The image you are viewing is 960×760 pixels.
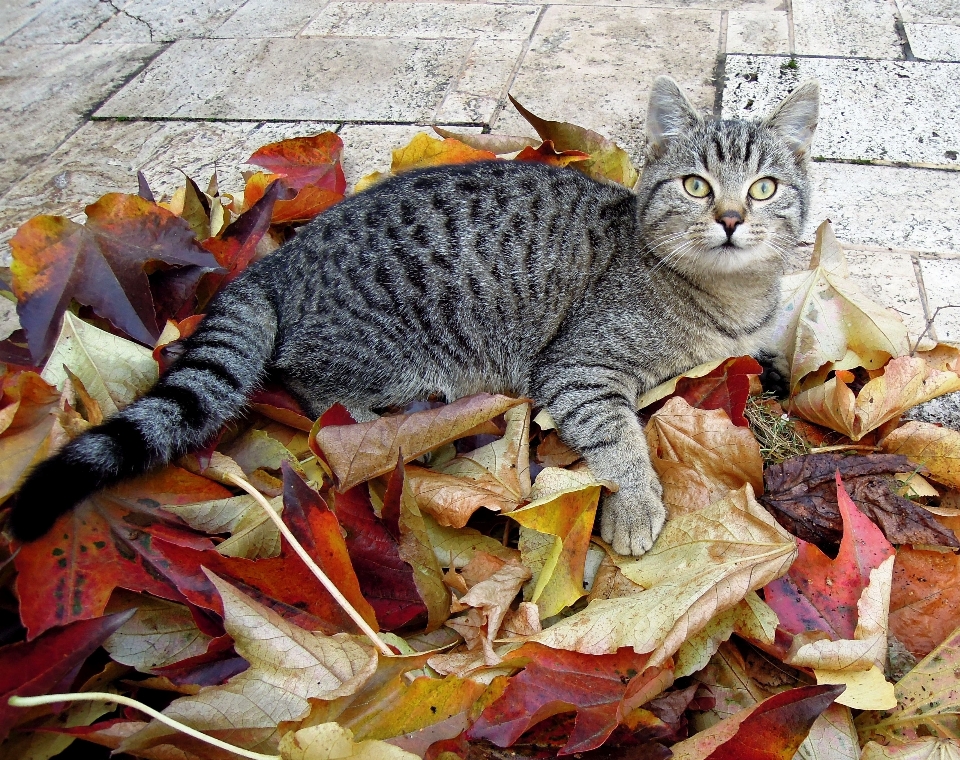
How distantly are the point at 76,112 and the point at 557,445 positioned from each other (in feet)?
10.4

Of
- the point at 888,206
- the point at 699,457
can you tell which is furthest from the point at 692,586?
the point at 888,206

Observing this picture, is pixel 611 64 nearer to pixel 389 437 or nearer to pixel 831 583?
pixel 389 437

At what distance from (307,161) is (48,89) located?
196 cm

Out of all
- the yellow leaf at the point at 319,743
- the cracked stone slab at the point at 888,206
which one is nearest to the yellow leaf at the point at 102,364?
the yellow leaf at the point at 319,743

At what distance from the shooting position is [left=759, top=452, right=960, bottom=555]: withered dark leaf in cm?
181

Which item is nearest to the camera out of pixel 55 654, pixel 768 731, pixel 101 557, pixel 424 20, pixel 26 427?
pixel 768 731

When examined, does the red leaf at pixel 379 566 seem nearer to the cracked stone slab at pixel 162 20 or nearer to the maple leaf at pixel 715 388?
the maple leaf at pixel 715 388

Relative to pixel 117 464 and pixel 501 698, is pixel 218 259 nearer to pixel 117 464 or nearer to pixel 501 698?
pixel 117 464

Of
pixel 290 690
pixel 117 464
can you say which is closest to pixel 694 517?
pixel 290 690

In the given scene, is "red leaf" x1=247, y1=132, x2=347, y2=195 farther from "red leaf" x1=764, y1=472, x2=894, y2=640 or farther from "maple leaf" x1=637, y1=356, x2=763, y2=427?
"red leaf" x1=764, y1=472, x2=894, y2=640

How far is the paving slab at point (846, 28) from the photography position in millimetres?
3904

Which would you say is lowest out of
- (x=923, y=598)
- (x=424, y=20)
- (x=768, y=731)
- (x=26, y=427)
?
(x=923, y=598)

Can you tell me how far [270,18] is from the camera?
4656mm

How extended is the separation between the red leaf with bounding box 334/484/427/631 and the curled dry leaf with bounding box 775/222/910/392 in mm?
1348
